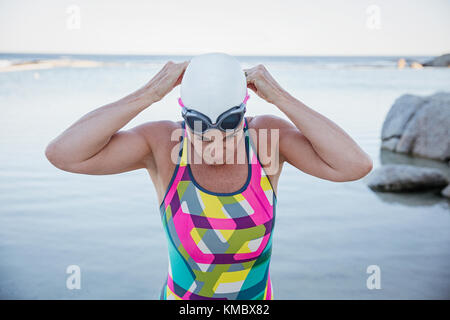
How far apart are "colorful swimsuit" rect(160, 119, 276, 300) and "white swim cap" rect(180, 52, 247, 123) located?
0.82ft

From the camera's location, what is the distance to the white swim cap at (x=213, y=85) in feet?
5.29

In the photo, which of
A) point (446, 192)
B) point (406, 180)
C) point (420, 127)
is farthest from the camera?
point (420, 127)

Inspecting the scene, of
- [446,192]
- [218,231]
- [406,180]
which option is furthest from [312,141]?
[446,192]

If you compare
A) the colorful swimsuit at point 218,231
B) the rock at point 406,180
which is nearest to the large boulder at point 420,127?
the rock at point 406,180

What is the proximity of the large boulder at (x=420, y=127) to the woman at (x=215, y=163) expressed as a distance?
812 cm

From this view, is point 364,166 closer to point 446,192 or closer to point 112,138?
point 112,138

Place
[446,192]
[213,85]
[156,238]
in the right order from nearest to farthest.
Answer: [213,85] → [156,238] → [446,192]

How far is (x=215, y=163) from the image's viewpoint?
1825mm

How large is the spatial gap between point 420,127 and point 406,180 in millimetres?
3103

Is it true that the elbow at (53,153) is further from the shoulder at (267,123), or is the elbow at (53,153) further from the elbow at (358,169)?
the elbow at (358,169)
